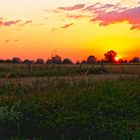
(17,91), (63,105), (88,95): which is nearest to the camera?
(63,105)

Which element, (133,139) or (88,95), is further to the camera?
(88,95)

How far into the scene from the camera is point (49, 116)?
715 inches

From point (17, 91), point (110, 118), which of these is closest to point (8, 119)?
point (110, 118)

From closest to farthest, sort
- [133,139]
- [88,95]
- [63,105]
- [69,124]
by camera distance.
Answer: [133,139], [69,124], [63,105], [88,95]

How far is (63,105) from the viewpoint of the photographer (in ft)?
63.3

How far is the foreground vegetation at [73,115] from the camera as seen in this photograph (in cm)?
1688

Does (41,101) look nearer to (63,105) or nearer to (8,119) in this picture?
(63,105)

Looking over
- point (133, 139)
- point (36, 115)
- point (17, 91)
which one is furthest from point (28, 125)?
point (17, 91)

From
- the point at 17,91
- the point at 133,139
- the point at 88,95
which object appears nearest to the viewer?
the point at 133,139

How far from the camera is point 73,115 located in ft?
60.0

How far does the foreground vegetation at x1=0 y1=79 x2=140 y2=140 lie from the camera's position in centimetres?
1688

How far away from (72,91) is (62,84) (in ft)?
10.6

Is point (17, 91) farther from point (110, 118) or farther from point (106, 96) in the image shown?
point (110, 118)

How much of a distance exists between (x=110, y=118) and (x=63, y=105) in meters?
1.95
